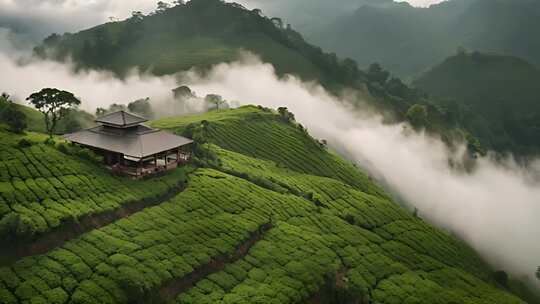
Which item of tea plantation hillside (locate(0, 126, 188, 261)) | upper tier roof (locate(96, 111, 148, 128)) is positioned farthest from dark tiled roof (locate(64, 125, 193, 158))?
tea plantation hillside (locate(0, 126, 188, 261))

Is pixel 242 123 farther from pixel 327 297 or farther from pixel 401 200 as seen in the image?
pixel 327 297

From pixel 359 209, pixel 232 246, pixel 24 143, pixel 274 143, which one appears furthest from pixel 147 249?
pixel 274 143

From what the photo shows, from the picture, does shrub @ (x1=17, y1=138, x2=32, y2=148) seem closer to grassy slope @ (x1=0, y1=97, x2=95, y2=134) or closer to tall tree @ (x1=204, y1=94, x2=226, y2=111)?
grassy slope @ (x1=0, y1=97, x2=95, y2=134)

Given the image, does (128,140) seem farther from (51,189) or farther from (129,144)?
(51,189)

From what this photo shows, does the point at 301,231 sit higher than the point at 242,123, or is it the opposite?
the point at 242,123

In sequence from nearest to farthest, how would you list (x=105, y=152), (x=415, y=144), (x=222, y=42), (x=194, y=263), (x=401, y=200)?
(x=194, y=263) → (x=105, y=152) → (x=401, y=200) → (x=415, y=144) → (x=222, y=42)

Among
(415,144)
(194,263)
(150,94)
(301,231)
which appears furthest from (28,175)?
(415,144)

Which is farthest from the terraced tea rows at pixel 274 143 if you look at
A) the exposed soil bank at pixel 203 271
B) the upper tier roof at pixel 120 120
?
the exposed soil bank at pixel 203 271
